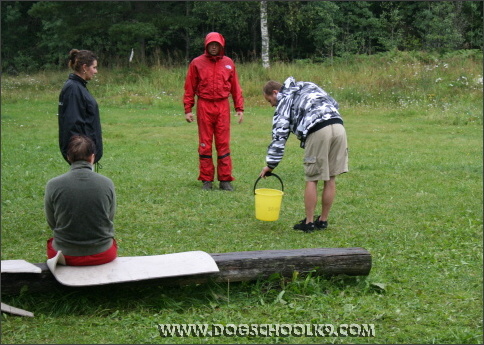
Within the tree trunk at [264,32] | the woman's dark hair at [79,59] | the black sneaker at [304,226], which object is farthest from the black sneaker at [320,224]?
the tree trunk at [264,32]

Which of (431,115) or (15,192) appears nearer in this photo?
(15,192)

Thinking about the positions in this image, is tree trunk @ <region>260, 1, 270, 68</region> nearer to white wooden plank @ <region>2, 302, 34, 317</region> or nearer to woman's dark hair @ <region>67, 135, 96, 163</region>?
woman's dark hair @ <region>67, 135, 96, 163</region>

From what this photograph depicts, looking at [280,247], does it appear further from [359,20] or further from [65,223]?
[359,20]

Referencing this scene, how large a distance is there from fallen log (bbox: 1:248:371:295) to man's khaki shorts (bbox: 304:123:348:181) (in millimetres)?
1492

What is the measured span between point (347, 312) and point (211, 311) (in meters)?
0.87

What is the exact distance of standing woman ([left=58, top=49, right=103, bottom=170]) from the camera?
5.75m

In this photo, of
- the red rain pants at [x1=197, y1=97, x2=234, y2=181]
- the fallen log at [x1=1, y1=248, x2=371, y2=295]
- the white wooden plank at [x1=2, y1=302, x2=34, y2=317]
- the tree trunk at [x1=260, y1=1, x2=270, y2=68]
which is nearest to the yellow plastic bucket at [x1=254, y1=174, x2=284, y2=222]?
the fallen log at [x1=1, y1=248, x2=371, y2=295]

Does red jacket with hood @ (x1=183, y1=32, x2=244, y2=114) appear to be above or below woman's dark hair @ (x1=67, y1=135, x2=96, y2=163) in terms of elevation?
above

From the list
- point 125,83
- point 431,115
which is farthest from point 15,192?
point 125,83

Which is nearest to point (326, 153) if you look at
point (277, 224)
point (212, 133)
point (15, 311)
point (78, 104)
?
point (277, 224)

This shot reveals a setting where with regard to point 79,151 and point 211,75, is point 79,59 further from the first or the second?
point 211,75

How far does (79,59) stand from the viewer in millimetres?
5750

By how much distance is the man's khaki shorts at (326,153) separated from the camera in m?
5.91

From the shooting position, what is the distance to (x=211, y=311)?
4.18 metres
